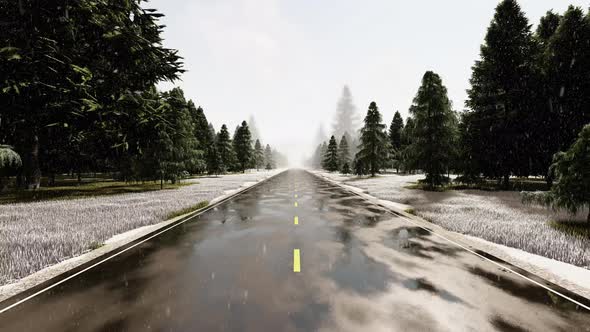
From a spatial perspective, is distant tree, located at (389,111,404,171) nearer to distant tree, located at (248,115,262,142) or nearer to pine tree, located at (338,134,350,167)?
pine tree, located at (338,134,350,167)

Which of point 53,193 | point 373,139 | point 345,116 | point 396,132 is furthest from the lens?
point 345,116

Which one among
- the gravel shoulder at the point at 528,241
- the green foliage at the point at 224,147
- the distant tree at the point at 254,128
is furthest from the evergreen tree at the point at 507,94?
the distant tree at the point at 254,128

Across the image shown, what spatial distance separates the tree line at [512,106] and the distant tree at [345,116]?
12244 cm

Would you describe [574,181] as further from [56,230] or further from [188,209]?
[56,230]

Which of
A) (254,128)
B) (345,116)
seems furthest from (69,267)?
(254,128)

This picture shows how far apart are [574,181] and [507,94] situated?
1765cm

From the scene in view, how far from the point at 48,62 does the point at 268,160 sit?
10823 centimetres

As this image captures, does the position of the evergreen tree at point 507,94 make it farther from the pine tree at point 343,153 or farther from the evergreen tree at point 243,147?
the evergreen tree at point 243,147

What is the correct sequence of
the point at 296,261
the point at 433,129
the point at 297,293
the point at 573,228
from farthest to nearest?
the point at 433,129
the point at 573,228
the point at 296,261
the point at 297,293

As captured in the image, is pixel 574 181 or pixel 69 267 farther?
pixel 574 181

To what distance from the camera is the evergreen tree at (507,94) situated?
22.0 meters

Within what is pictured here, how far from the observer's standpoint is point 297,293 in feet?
13.8

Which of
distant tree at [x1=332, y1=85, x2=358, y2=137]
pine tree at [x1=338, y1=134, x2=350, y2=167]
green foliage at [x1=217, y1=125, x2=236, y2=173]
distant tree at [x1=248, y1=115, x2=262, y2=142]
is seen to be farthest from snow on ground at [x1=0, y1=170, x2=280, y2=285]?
distant tree at [x1=248, y1=115, x2=262, y2=142]

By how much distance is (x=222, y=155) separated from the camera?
60.1m
